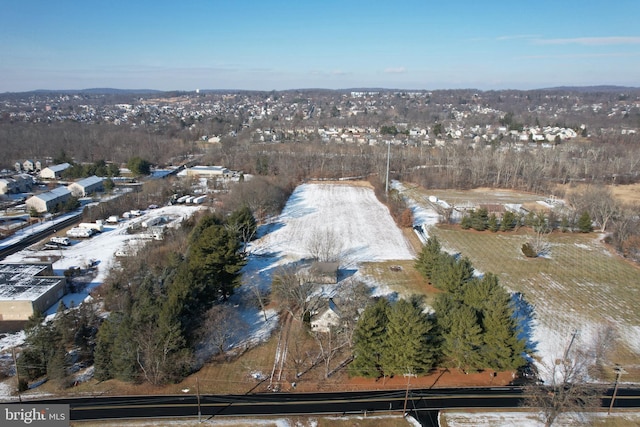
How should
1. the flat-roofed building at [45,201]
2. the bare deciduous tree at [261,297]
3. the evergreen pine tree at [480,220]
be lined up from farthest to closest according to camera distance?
the flat-roofed building at [45,201] < the evergreen pine tree at [480,220] < the bare deciduous tree at [261,297]

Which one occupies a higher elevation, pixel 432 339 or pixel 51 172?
pixel 51 172

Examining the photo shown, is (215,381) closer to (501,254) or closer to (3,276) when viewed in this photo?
(3,276)

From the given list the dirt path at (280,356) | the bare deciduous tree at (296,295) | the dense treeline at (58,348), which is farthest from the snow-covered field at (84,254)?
the dirt path at (280,356)

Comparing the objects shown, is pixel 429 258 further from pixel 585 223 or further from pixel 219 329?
pixel 585 223

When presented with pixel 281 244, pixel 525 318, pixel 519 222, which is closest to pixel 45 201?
pixel 281 244

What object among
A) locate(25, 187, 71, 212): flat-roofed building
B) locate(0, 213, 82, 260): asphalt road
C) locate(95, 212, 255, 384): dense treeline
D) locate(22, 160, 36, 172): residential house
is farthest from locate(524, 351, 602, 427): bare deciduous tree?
locate(22, 160, 36, 172): residential house

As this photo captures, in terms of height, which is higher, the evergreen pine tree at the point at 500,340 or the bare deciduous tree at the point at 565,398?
the evergreen pine tree at the point at 500,340

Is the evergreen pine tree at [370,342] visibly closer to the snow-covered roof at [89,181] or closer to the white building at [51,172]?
the snow-covered roof at [89,181]
